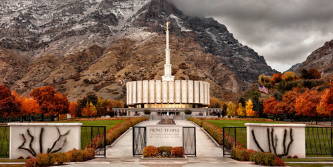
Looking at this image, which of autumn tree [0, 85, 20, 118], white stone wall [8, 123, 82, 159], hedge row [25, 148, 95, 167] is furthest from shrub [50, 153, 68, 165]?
autumn tree [0, 85, 20, 118]

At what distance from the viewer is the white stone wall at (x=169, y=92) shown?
494 ft

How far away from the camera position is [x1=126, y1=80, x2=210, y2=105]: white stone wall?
150625 mm

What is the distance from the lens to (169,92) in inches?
5935

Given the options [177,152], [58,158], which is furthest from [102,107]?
[58,158]

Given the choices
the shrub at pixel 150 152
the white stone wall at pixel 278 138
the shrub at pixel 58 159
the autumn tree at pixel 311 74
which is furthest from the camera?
A: the autumn tree at pixel 311 74

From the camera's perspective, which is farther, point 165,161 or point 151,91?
point 151,91

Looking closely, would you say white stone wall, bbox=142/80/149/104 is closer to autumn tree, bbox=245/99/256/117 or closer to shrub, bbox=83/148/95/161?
autumn tree, bbox=245/99/256/117

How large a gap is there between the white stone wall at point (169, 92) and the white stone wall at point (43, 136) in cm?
12587

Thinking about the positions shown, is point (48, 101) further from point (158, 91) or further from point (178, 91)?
point (178, 91)

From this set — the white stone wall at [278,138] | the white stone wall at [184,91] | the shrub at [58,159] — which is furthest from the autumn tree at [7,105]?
the white stone wall at [184,91]

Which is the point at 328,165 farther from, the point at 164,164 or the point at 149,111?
the point at 149,111

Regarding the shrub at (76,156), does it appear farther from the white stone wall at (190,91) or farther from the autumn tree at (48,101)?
the white stone wall at (190,91)

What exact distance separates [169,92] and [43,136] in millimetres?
127593

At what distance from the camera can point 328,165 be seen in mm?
19547
